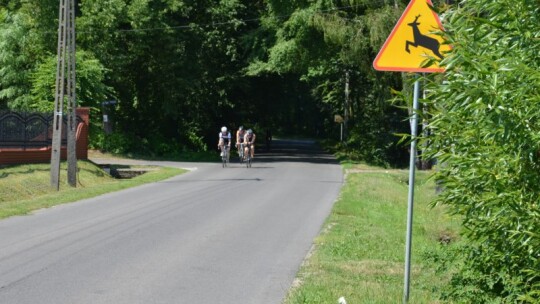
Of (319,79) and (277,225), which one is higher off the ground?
(319,79)

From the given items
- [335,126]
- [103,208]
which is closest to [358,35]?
[103,208]

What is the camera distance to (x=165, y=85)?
46.2 m

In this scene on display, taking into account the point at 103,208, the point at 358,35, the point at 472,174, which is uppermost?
the point at 358,35

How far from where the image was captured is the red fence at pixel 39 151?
27.2 metres

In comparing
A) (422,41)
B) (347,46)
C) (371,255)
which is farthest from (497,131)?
(347,46)

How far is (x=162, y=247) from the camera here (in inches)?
499

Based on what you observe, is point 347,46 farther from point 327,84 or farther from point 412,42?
point 412,42

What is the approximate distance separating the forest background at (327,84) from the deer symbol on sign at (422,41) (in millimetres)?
271

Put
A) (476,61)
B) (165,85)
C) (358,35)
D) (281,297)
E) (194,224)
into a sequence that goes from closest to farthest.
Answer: (476,61), (281,297), (194,224), (358,35), (165,85)

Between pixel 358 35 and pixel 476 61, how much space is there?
32671 mm

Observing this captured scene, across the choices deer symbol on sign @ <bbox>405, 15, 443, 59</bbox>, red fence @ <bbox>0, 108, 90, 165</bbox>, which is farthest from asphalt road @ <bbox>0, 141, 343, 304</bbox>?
red fence @ <bbox>0, 108, 90, 165</bbox>

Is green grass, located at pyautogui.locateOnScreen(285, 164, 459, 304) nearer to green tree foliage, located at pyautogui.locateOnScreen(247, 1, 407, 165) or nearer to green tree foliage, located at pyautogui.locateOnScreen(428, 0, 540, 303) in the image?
green tree foliage, located at pyautogui.locateOnScreen(428, 0, 540, 303)

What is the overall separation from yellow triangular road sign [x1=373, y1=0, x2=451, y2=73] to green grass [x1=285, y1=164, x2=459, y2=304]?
3.63 feet

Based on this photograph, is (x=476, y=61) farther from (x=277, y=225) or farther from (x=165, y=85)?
(x=165, y=85)
